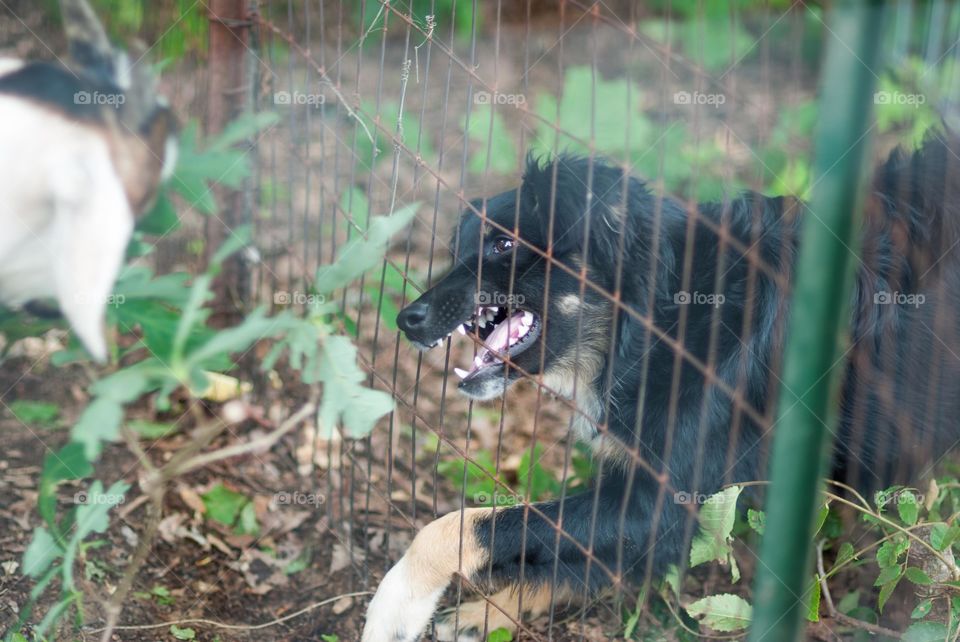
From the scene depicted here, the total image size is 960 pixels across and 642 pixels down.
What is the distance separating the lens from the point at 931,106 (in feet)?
12.8

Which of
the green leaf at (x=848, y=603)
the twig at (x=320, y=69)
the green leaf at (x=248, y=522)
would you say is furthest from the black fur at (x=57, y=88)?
the green leaf at (x=848, y=603)

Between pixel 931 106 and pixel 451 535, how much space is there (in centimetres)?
265

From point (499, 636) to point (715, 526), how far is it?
0.90 metres

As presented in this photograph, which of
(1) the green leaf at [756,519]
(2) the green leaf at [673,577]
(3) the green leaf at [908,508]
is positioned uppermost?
(3) the green leaf at [908,508]

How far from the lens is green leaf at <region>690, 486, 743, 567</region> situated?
2.86 m

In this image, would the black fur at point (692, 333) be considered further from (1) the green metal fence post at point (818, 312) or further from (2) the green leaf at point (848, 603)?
(1) the green metal fence post at point (818, 312)

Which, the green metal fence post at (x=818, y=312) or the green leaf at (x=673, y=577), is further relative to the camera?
the green leaf at (x=673, y=577)

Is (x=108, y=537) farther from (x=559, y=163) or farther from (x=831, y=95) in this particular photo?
(x=831, y=95)

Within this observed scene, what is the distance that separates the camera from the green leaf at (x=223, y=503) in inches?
150

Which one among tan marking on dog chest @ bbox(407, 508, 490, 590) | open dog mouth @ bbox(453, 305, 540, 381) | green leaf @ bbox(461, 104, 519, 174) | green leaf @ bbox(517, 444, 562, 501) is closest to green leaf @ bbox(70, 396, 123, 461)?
tan marking on dog chest @ bbox(407, 508, 490, 590)

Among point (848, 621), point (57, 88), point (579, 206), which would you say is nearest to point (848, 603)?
point (848, 621)

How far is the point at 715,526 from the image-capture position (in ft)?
9.57

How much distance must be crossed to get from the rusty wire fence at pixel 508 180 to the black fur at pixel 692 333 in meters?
0.03

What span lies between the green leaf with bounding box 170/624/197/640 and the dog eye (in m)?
1.66
